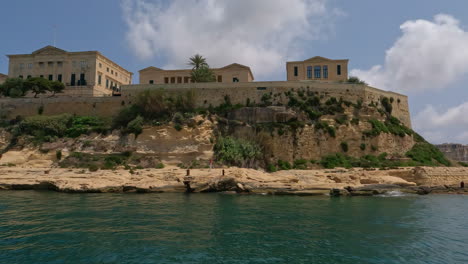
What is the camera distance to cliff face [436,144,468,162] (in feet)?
356

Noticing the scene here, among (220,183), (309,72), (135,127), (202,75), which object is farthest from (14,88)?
(309,72)

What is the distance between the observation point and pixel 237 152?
26.9m

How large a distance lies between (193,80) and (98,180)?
19982mm

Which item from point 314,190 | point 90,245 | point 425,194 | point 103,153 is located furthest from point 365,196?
point 103,153

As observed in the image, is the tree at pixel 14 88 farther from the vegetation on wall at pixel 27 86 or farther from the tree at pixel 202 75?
the tree at pixel 202 75

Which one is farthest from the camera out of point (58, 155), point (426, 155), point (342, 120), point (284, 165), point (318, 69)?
point (318, 69)

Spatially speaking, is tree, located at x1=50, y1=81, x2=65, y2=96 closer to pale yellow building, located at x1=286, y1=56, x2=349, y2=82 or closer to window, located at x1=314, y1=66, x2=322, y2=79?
pale yellow building, located at x1=286, y1=56, x2=349, y2=82

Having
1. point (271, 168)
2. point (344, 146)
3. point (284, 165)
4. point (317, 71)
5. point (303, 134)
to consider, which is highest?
point (317, 71)

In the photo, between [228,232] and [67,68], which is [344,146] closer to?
[228,232]

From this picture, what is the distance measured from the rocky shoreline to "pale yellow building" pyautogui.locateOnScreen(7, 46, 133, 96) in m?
19.9

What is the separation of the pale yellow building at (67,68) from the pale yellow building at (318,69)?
78.9 feet

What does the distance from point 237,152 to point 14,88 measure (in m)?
27.7

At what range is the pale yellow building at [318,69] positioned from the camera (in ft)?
126

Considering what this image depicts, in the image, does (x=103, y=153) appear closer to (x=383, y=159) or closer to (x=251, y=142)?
(x=251, y=142)
